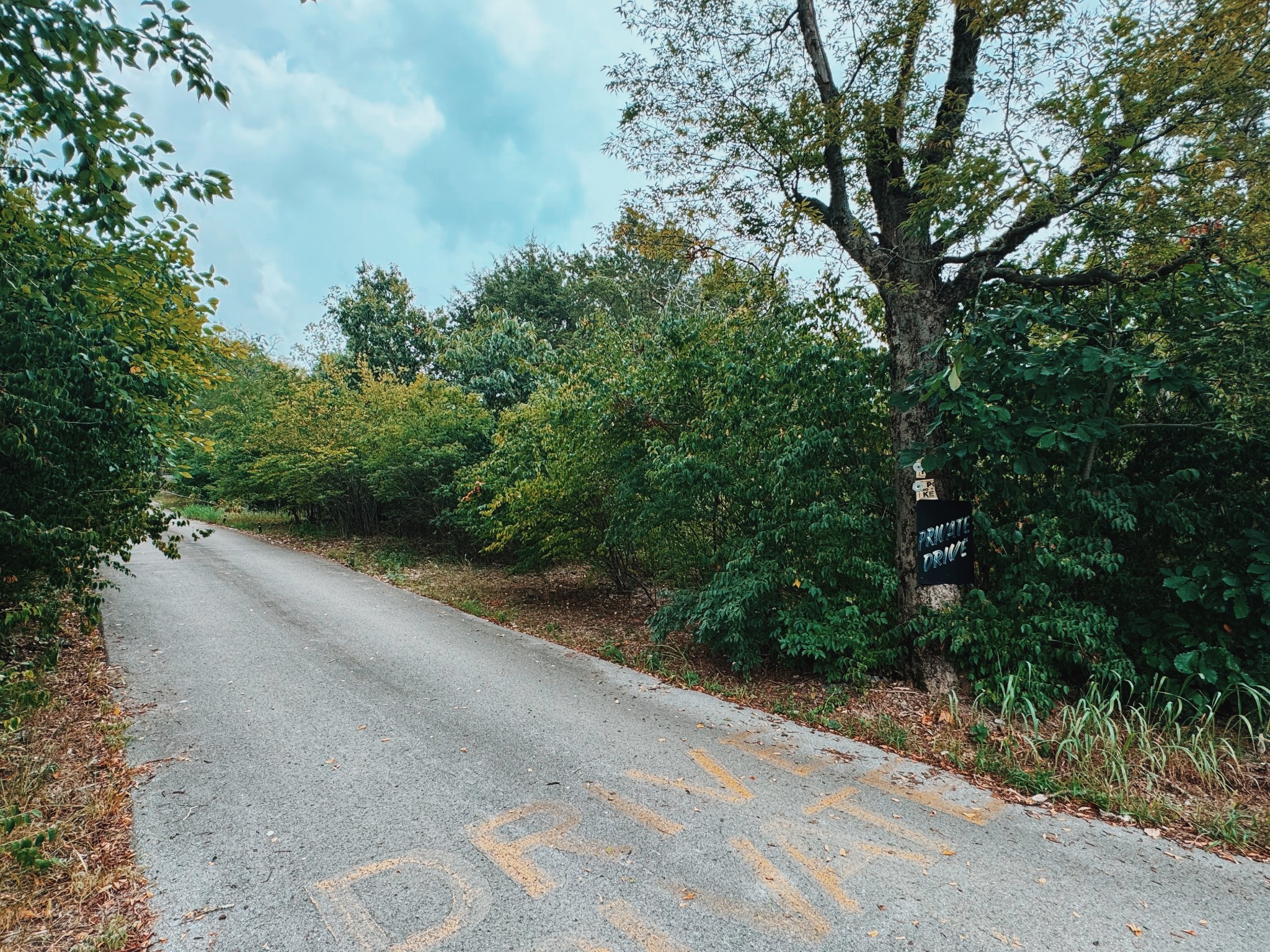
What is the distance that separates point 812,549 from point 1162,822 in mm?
2693

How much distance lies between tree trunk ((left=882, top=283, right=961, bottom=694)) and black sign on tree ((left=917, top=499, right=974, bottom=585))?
0.11m

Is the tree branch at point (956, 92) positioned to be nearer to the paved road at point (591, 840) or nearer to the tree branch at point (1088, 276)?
the tree branch at point (1088, 276)

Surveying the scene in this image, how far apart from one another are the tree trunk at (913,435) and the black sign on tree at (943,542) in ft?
0.36

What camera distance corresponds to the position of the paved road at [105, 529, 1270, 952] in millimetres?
2426

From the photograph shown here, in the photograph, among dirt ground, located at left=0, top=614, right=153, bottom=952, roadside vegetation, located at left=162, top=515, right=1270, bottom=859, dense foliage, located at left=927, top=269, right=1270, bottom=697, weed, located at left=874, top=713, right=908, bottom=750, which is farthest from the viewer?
weed, located at left=874, top=713, right=908, bottom=750

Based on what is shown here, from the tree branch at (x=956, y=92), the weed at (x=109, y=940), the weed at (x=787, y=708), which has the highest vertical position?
the tree branch at (x=956, y=92)

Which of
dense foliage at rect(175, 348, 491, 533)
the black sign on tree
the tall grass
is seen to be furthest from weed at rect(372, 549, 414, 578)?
the tall grass

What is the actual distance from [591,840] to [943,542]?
3.38 metres

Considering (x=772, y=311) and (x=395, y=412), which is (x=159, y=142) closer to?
(x=772, y=311)

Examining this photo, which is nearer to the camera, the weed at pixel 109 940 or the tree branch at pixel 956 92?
the weed at pixel 109 940

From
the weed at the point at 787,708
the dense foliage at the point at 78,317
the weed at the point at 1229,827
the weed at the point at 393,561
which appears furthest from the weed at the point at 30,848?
the weed at the point at 393,561

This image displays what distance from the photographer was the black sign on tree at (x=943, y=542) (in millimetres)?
4762

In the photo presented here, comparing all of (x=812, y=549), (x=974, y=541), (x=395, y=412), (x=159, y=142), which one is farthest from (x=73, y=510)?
(x=395, y=412)

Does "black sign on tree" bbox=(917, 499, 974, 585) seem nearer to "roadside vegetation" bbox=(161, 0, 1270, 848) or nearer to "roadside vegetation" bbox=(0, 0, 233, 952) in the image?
"roadside vegetation" bbox=(161, 0, 1270, 848)
